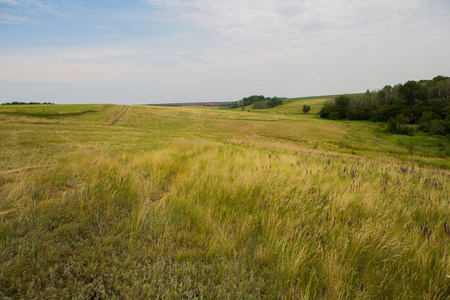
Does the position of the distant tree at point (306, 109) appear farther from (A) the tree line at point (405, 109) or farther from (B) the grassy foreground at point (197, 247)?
(B) the grassy foreground at point (197, 247)

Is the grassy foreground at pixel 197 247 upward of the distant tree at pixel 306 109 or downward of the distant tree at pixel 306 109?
downward

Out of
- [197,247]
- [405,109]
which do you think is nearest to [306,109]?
[405,109]

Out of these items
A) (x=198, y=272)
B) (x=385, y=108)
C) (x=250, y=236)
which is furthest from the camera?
(x=385, y=108)

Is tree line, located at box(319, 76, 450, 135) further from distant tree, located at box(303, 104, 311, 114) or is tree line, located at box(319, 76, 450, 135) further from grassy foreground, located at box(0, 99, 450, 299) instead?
grassy foreground, located at box(0, 99, 450, 299)

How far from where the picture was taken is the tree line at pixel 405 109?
70812 mm

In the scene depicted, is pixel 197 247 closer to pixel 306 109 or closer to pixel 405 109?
pixel 405 109

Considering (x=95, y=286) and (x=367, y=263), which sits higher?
(x=95, y=286)

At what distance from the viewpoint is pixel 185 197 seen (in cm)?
406

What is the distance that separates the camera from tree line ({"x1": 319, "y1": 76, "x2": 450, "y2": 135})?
70812mm

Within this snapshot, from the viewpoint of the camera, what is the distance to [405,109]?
90750 millimetres

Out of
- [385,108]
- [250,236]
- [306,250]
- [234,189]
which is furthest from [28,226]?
[385,108]

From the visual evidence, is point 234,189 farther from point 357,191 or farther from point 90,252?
point 357,191

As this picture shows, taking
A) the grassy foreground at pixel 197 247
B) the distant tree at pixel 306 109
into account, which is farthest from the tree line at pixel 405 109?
the grassy foreground at pixel 197 247

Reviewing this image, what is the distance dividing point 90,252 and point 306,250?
8.17ft
